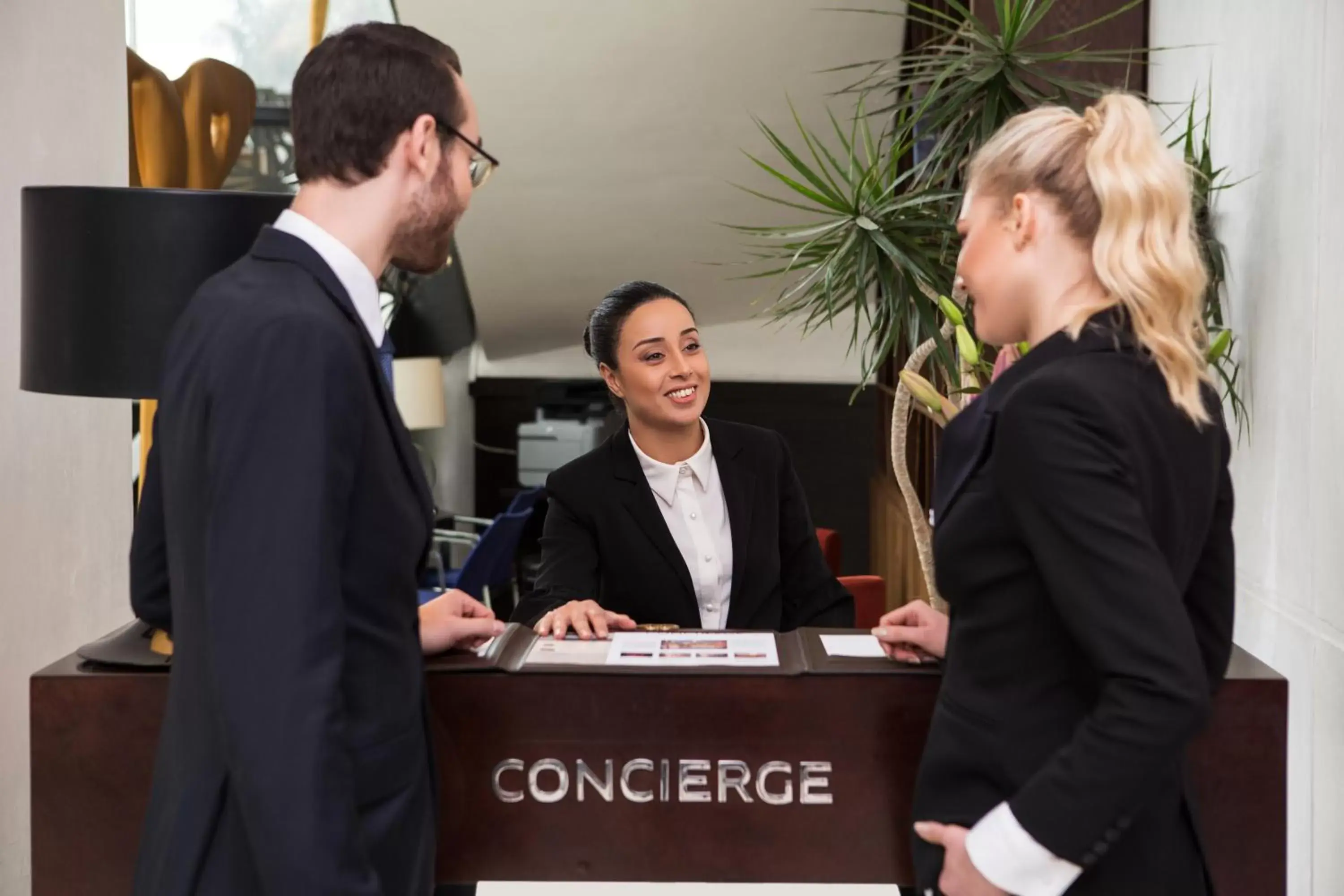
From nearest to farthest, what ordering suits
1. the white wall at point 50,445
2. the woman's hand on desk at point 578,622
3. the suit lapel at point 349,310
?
1. the suit lapel at point 349,310
2. the woman's hand on desk at point 578,622
3. the white wall at point 50,445

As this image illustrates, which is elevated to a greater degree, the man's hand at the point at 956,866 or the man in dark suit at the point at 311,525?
the man in dark suit at the point at 311,525

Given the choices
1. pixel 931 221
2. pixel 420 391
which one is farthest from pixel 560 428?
pixel 931 221

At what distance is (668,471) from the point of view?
2521 millimetres

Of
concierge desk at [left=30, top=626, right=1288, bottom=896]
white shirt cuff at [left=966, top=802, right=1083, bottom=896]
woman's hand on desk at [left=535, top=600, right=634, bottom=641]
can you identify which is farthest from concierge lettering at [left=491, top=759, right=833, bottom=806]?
white shirt cuff at [left=966, top=802, right=1083, bottom=896]

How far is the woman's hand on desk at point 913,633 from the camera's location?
1.66 meters

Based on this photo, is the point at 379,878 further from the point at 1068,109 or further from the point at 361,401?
the point at 1068,109

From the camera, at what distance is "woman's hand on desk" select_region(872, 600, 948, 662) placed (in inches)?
65.2

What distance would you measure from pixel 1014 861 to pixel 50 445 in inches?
77.3

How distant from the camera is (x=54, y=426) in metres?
2.44

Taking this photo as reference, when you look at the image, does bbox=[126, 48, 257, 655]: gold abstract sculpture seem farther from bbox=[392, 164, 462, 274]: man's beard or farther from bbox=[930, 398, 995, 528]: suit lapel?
bbox=[930, 398, 995, 528]: suit lapel

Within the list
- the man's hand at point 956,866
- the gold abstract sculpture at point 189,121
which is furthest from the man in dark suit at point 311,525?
the gold abstract sculpture at point 189,121

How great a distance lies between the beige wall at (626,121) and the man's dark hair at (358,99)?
4.11 meters

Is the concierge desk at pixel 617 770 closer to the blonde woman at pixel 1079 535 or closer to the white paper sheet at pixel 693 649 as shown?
the white paper sheet at pixel 693 649

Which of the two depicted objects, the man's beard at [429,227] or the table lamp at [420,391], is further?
the table lamp at [420,391]
